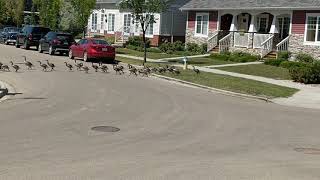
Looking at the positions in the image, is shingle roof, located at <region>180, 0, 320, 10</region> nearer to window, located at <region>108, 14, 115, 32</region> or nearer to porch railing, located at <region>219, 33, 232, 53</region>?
porch railing, located at <region>219, 33, 232, 53</region>

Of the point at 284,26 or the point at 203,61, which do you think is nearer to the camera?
the point at 203,61

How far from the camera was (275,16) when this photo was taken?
38250mm

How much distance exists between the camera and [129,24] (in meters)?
54.1

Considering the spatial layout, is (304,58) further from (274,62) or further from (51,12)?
(51,12)

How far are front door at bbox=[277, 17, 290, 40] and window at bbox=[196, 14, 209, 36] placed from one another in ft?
21.8

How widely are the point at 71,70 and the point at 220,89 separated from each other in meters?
8.13

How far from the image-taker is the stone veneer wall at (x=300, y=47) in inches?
1383

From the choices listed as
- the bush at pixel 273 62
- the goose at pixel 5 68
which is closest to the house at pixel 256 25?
the bush at pixel 273 62

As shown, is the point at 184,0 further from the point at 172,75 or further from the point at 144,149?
the point at 144,149

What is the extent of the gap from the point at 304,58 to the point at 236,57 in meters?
4.75

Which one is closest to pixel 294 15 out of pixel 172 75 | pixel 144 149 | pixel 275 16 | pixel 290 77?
pixel 275 16

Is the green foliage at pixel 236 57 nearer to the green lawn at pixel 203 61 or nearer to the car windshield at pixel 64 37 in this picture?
the green lawn at pixel 203 61

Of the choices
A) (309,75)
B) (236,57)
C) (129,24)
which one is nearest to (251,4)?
(236,57)

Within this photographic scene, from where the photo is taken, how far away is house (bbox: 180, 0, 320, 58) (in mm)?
35875
